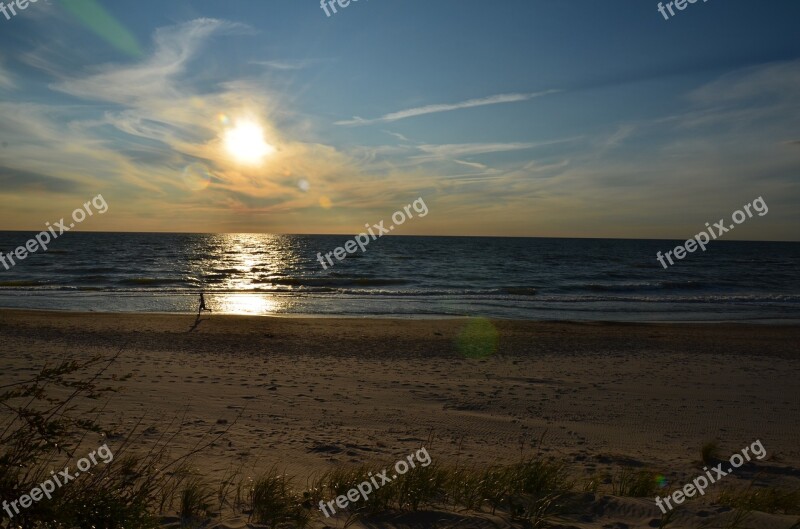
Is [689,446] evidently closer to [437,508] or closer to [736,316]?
[437,508]

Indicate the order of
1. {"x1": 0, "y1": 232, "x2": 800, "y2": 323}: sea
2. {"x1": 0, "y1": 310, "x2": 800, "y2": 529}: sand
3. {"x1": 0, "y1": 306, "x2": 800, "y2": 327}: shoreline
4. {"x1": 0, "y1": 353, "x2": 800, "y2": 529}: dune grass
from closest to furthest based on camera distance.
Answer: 1. {"x1": 0, "y1": 353, "x2": 800, "y2": 529}: dune grass
2. {"x1": 0, "y1": 310, "x2": 800, "y2": 529}: sand
3. {"x1": 0, "y1": 306, "x2": 800, "y2": 327}: shoreline
4. {"x1": 0, "y1": 232, "x2": 800, "y2": 323}: sea

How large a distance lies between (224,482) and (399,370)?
7.84 m

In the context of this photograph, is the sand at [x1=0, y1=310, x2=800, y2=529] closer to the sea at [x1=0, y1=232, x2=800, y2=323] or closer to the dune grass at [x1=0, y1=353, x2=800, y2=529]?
the dune grass at [x1=0, y1=353, x2=800, y2=529]

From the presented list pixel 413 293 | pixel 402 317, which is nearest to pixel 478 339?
pixel 402 317

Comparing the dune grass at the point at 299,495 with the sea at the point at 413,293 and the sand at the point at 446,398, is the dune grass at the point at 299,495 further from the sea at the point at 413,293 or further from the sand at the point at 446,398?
the sea at the point at 413,293

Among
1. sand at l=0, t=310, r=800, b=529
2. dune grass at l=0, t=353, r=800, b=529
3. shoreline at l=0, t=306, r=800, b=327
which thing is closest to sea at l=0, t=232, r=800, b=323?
shoreline at l=0, t=306, r=800, b=327

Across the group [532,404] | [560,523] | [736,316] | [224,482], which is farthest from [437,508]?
[736,316]

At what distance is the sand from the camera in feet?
23.1

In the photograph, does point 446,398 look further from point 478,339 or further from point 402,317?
point 402,317

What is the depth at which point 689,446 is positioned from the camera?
26.3 feet

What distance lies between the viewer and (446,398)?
10.3m

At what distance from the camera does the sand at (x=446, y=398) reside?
23.1 feet

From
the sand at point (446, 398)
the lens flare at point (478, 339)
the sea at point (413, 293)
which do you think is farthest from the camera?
the sea at point (413, 293)

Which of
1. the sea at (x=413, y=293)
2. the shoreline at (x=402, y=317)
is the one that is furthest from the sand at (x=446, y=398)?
the sea at (x=413, y=293)
